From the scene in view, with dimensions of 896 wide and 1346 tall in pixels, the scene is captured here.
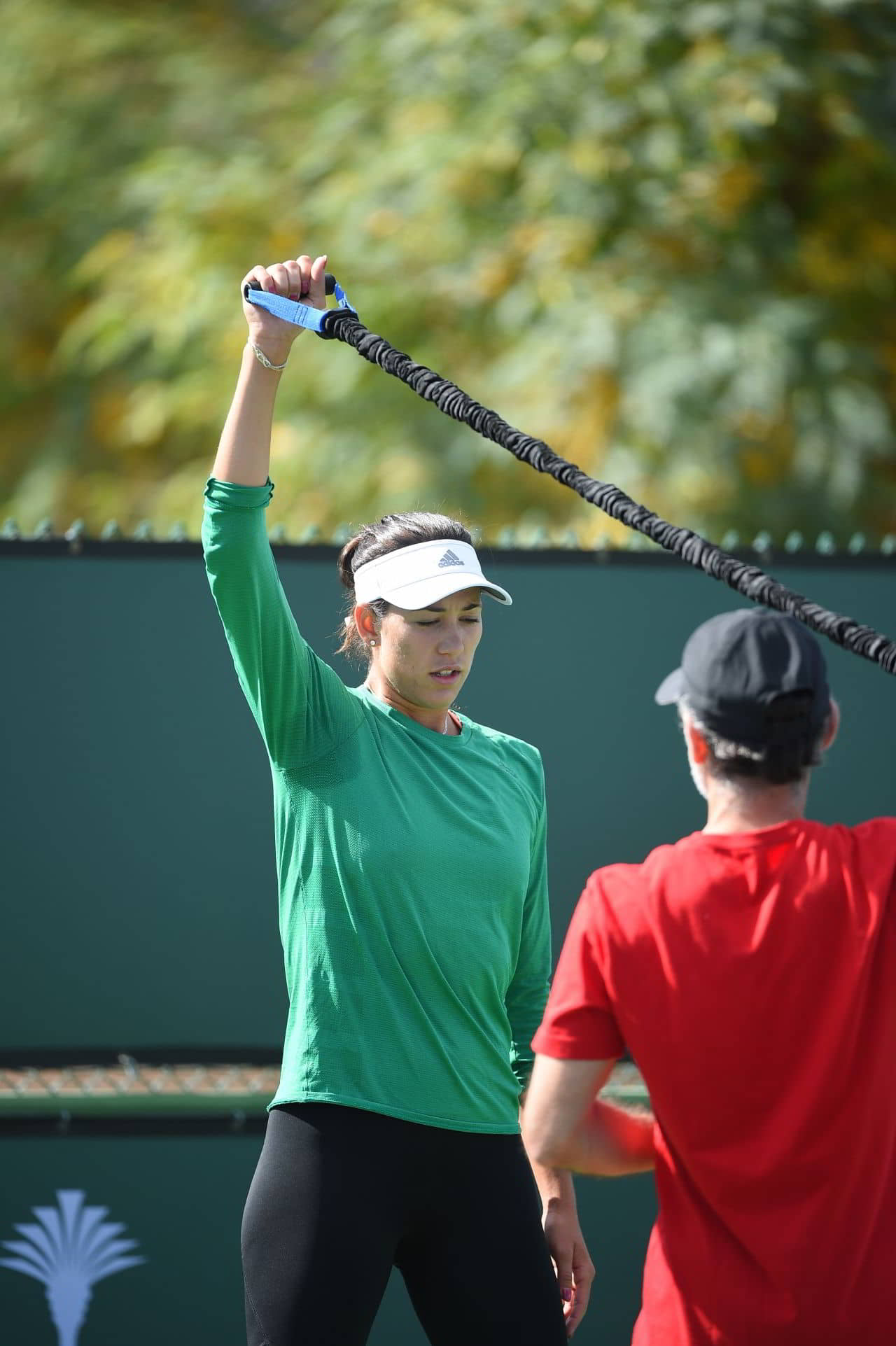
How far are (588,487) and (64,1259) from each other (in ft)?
7.75

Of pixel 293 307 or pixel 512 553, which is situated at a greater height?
pixel 293 307

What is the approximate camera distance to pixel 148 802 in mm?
3531

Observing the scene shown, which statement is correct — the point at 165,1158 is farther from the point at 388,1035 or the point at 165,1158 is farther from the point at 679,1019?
the point at 679,1019

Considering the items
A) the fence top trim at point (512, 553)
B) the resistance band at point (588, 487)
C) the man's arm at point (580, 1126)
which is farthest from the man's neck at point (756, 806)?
the fence top trim at point (512, 553)

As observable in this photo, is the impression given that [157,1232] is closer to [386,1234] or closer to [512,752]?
[386,1234]

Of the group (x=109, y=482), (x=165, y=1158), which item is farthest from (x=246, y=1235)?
(x=109, y=482)

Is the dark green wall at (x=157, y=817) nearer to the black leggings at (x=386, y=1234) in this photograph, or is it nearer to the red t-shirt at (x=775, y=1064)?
Answer: the black leggings at (x=386, y=1234)

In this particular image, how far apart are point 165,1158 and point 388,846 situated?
5.06ft

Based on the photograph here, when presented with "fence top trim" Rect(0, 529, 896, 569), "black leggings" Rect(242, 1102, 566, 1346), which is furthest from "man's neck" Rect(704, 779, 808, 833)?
"fence top trim" Rect(0, 529, 896, 569)

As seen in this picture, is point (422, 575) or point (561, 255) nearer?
point (422, 575)

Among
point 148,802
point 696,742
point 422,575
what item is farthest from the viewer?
point 148,802

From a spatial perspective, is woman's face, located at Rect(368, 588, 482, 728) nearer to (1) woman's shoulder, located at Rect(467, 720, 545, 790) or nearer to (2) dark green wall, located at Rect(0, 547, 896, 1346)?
(1) woman's shoulder, located at Rect(467, 720, 545, 790)

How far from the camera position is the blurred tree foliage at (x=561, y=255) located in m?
7.78

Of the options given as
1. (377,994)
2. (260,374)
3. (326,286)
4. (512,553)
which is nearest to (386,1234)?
(377,994)
